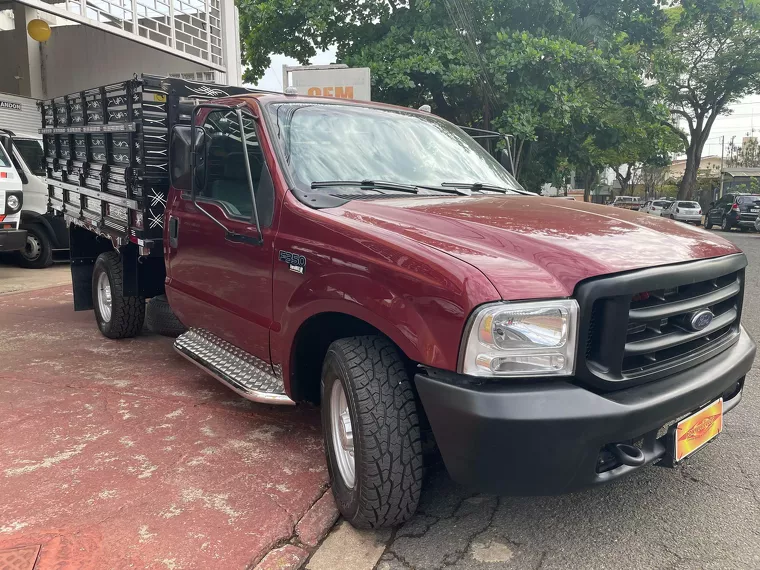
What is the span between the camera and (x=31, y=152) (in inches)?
432

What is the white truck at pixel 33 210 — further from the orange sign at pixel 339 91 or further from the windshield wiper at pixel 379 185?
the windshield wiper at pixel 379 185

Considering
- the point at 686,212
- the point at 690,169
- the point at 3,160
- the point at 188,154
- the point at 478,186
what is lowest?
the point at 686,212

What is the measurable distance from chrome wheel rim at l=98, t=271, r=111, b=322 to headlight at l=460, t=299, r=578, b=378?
15.4 feet

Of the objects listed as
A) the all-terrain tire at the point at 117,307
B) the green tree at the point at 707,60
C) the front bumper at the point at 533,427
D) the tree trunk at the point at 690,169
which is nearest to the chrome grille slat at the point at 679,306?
the front bumper at the point at 533,427

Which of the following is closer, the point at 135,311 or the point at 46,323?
the point at 135,311

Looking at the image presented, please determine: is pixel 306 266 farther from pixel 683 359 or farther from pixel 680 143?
pixel 680 143

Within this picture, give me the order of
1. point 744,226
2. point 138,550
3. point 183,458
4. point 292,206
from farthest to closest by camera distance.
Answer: point 744,226 → point 183,458 → point 292,206 → point 138,550

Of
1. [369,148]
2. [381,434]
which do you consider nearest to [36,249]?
[369,148]

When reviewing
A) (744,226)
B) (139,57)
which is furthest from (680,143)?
(139,57)

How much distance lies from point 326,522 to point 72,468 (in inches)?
56.0

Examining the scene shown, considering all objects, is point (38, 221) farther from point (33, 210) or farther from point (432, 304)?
point (432, 304)

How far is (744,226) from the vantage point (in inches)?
945

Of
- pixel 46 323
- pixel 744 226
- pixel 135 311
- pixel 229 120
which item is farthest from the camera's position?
pixel 744 226

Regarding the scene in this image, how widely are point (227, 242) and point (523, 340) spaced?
2.04 m
